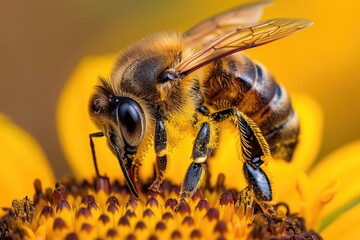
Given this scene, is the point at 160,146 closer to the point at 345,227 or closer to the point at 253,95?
the point at 253,95

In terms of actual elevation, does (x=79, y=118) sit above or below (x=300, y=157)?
above

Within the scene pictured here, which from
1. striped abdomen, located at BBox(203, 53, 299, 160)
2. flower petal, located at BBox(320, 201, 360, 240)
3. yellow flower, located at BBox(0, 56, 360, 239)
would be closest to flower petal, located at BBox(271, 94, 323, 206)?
yellow flower, located at BBox(0, 56, 360, 239)

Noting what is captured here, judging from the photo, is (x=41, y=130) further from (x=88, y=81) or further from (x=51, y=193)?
(x=51, y=193)

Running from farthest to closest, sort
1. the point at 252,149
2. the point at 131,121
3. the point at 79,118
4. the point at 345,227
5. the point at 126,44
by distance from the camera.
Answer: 1. the point at 126,44
2. the point at 79,118
3. the point at 345,227
4. the point at 252,149
5. the point at 131,121

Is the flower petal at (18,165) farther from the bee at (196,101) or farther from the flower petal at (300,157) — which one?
the flower petal at (300,157)

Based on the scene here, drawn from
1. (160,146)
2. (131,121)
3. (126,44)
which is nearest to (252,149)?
(160,146)

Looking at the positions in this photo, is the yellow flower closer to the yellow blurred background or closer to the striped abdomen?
the striped abdomen

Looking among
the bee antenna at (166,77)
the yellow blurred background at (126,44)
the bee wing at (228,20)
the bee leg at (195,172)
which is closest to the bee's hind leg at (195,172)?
the bee leg at (195,172)

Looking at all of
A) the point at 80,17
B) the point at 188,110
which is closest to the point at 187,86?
the point at 188,110
